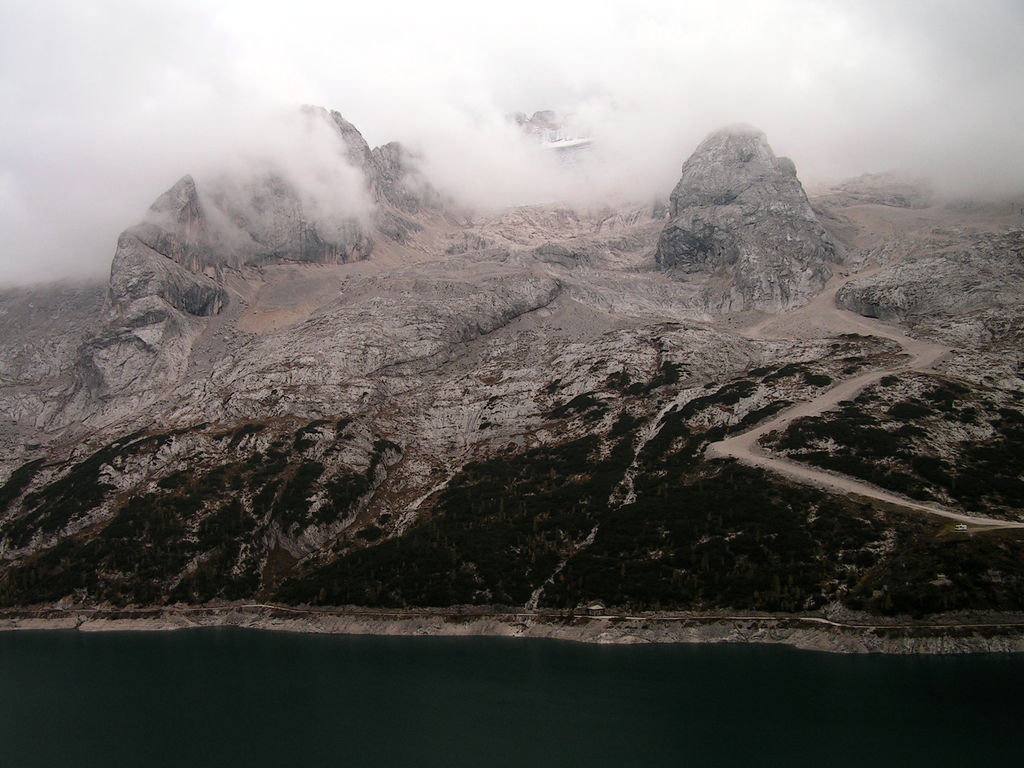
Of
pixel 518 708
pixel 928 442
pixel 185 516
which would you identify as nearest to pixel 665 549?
pixel 518 708

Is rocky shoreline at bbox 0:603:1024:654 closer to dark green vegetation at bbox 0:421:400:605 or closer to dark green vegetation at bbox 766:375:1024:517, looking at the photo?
dark green vegetation at bbox 0:421:400:605

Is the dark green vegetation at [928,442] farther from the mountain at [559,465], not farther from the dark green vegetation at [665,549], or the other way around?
the dark green vegetation at [665,549]

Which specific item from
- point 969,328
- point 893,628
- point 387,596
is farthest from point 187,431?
point 969,328

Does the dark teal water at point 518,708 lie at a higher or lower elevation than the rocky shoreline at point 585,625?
higher

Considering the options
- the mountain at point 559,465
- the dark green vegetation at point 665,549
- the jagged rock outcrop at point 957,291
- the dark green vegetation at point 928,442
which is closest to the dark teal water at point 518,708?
the dark green vegetation at point 665,549

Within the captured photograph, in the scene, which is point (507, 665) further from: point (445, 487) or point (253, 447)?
point (253, 447)

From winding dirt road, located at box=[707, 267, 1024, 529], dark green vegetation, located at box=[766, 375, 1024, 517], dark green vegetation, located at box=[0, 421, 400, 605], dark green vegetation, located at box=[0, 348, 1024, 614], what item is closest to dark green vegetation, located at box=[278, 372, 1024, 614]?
dark green vegetation, located at box=[0, 348, 1024, 614]

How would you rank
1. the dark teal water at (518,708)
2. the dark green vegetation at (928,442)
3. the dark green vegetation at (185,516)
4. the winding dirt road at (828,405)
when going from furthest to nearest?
1. the dark green vegetation at (185,516)
2. the winding dirt road at (828,405)
3. the dark green vegetation at (928,442)
4. the dark teal water at (518,708)
